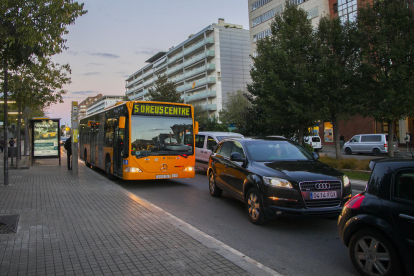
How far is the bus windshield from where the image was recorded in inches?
428

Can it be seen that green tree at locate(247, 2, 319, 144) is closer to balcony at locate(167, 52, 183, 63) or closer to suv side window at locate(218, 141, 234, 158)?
suv side window at locate(218, 141, 234, 158)

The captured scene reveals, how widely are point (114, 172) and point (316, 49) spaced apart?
11.2m

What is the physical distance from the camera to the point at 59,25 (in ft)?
27.3

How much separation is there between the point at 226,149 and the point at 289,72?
893 cm

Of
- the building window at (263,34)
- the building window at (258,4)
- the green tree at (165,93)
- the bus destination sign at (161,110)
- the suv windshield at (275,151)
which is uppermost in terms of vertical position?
the building window at (258,4)

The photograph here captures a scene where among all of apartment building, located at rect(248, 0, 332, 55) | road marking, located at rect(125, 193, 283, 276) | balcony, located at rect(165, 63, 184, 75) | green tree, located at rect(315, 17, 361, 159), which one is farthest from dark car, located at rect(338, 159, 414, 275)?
balcony, located at rect(165, 63, 184, 75)

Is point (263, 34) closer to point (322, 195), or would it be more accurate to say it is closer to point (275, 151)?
point (275, 151)

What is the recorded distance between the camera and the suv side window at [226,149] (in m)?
8.45

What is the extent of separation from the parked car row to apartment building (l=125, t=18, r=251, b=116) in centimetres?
5773

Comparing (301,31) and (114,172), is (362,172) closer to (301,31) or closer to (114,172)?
(301,31)

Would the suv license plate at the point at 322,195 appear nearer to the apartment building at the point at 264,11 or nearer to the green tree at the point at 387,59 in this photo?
the green tree at the point at 387,59

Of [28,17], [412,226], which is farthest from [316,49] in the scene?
[412,226]

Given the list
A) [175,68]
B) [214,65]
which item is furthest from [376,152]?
[175,68]

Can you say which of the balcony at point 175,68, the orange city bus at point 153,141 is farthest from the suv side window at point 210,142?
the balcony at point 175,68
